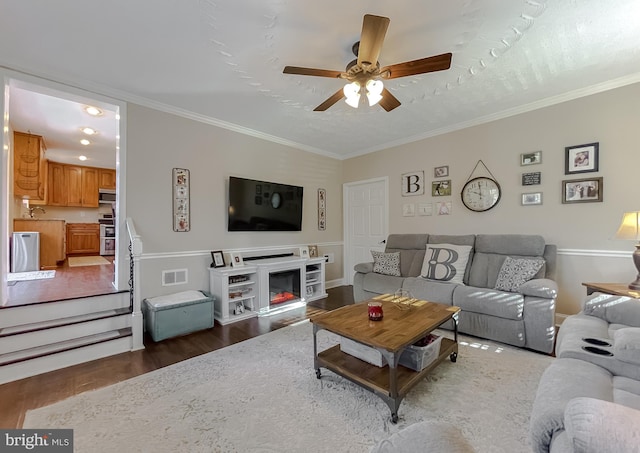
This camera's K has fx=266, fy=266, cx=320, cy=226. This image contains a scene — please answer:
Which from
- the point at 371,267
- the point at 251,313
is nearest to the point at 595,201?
the point at 371,267

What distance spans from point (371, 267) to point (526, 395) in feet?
7.21

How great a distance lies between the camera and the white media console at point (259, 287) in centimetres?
338

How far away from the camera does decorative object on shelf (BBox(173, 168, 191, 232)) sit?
3.33 meters

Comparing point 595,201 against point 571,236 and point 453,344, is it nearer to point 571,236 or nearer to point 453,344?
point 571,236

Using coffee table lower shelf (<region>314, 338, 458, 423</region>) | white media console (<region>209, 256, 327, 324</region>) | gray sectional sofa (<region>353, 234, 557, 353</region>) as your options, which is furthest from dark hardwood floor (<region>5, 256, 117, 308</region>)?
gray sectional sofa (<region>353, 234, 557, 353</region>)

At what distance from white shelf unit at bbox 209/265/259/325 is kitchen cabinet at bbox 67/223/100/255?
509 cm

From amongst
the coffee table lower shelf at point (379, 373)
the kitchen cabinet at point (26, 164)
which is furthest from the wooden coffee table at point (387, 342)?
the kitchen cabinet at point (26, 164)

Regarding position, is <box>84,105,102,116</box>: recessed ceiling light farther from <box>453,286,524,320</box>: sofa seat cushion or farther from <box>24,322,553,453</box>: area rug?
<box>453,286,524,320</box>: sofa seat cushion

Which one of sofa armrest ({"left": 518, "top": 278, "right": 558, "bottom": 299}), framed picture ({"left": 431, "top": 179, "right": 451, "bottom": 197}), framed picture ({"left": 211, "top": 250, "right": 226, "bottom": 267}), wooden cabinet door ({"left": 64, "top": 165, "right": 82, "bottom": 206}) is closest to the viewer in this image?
sofa armrest ({"left": 518, "top": 278, "right": 558, "bottom": 299})

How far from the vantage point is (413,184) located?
14.3 ft

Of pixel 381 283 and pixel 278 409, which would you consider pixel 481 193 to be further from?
pixel 278 409

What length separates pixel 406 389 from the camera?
1.68m

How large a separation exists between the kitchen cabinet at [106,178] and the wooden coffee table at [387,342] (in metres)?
7.20

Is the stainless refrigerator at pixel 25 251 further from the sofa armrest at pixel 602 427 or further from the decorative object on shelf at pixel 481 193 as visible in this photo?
the decorative object on shelf at pixel 481 193
